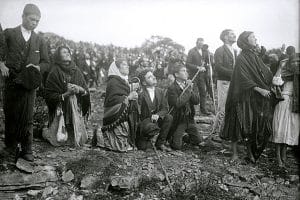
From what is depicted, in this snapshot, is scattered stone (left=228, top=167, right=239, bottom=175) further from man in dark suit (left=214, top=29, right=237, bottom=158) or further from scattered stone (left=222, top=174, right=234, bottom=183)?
man in dark suit (left=214, top=29, right=237, bottom=158)

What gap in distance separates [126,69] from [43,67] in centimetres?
128

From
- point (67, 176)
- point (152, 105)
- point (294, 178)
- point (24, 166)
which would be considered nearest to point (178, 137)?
point (152, 105)

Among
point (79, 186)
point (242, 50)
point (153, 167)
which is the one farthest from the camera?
point (242, 50)

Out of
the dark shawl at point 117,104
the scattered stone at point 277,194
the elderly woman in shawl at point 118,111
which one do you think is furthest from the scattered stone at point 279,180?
the dark shawl at point 117,104

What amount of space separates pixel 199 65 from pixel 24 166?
4964mm

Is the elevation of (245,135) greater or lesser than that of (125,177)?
greater

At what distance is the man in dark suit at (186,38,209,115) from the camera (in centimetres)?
803

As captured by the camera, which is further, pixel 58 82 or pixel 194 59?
pixel 194 59

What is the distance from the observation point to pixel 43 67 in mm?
4508

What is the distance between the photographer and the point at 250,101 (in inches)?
200

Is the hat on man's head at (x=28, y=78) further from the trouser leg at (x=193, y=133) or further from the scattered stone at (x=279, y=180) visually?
the scattered stone at (x=279, y=180)

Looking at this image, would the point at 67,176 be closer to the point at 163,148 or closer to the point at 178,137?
the point at 163,148

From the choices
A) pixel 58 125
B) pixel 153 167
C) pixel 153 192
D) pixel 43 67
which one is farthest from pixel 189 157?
pixel 43 67

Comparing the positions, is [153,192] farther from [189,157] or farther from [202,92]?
[202,92]
